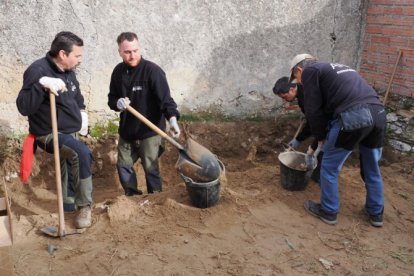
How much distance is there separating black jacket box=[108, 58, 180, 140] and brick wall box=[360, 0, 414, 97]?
366cm

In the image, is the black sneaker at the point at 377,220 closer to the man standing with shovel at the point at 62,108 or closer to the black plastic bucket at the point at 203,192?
the black plastic bucket at the point at 203,192

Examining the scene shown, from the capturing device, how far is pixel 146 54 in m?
5.85

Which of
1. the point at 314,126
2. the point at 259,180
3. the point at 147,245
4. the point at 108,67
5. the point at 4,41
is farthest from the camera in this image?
the point at 108,67

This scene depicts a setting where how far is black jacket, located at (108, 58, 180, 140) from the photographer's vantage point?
4289mm

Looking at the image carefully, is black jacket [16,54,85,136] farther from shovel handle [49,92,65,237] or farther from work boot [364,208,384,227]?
work boot [364,208,384,227]

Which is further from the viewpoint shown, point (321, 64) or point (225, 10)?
point (225, 10)

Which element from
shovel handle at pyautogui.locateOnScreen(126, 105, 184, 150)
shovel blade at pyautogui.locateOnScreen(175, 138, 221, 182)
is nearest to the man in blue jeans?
shovel blade at pyautogui.locateOnScreen(175, 138, 221, 182)

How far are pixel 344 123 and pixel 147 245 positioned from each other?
2109 mm

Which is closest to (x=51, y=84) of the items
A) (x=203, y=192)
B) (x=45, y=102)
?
(x=45, y=102)

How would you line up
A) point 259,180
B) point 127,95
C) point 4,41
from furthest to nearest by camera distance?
point 4,41, point 259,180, point 127,95

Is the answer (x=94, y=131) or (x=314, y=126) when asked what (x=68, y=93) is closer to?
(x=94, y=131)

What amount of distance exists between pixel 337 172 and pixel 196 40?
3.16 metres

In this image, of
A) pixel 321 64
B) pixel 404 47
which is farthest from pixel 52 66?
pixel 404 47

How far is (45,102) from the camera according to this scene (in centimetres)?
372
